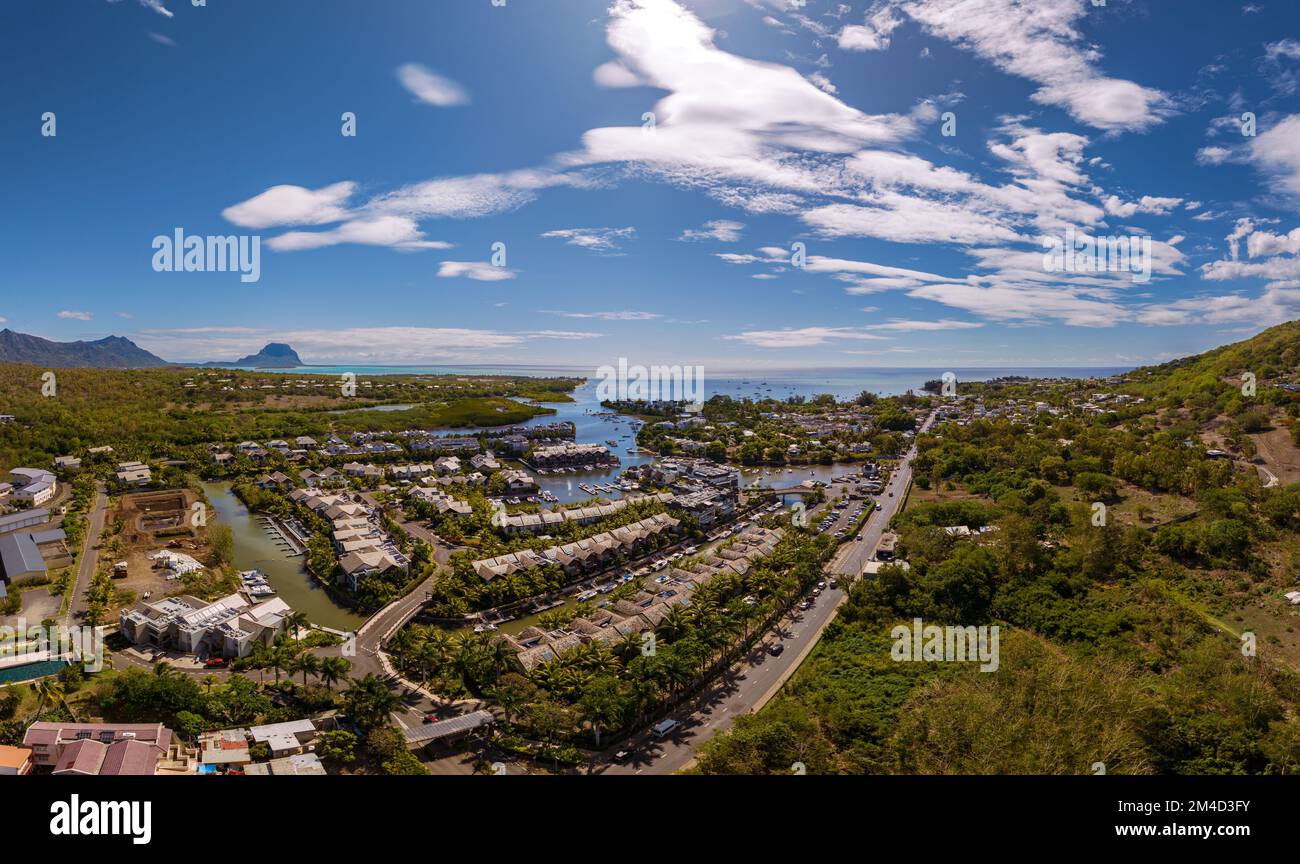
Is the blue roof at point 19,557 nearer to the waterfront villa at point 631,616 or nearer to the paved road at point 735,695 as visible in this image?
the waterfront villa at point 631,616

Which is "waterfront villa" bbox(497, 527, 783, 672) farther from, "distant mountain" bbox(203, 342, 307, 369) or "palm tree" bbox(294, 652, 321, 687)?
"distant mountain" bbox(203, 342, 307, 369)

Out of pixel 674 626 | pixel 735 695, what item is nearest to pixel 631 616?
pixel 674 626

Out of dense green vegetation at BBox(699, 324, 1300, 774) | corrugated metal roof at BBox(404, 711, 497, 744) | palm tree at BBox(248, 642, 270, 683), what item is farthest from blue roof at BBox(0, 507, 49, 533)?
dense green vegetation at BBox(699, 324, 1300, 774)

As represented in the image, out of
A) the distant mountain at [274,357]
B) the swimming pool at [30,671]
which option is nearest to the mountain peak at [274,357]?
the distant mountain at [274,357]

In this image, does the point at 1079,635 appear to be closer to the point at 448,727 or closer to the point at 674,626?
the point at 674,626
